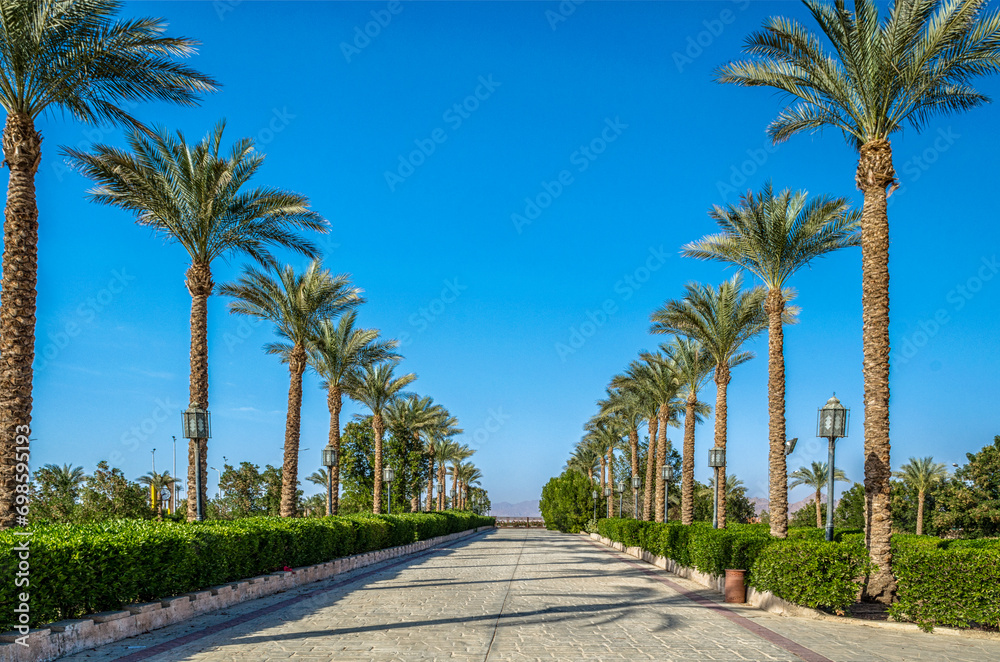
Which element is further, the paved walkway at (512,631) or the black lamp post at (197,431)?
the black lamp post at (197,431)

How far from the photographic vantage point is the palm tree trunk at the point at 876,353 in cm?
1338

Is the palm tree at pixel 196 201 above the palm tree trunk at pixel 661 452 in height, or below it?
above

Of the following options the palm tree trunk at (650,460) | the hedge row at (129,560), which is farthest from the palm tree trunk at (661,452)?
the hedge row at (129,560)

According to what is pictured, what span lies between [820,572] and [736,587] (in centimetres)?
228

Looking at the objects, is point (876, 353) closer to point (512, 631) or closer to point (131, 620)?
point (512, 631)

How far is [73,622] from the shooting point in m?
8.57

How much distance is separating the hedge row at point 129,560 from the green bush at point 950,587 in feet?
34.5

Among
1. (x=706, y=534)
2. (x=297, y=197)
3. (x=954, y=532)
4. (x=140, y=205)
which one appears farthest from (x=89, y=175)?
(x=954, y=532)

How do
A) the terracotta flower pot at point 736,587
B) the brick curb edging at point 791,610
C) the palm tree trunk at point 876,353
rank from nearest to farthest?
the brick curb edging at point 791,610 → the palm tree trunk at point 876,353 → the terracotta flower pot at point 736,587

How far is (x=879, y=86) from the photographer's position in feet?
47.5

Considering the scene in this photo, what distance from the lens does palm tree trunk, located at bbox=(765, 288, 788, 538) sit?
20.5 meters

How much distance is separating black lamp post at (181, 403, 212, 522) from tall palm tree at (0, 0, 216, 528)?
5310 mm

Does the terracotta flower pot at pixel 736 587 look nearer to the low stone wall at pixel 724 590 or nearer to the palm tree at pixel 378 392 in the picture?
the low stone wall at pixel 724 590

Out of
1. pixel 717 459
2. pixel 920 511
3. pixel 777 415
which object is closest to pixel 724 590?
pixel 777 415
